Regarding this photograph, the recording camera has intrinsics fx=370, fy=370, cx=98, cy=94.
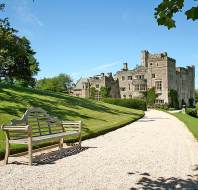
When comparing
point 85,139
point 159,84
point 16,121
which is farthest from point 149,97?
point 16,121

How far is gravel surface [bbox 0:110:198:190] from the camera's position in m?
7.02

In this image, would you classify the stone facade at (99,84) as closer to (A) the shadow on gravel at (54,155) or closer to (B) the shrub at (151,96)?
(B) the shrub at (151,96)

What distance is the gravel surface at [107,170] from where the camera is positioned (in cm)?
Answer: 702

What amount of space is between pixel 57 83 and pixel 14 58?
5762cm

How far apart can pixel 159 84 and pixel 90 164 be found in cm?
6599

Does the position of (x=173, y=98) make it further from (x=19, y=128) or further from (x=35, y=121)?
(x=19, y=128)

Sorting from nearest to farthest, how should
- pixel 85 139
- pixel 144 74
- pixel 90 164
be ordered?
pixel 90 164, pixel 85 139, pixel 144 74

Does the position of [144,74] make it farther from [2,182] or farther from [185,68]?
[2,182]

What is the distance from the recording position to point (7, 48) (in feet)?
113

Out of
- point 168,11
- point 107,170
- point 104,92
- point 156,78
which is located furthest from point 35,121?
point 104,92

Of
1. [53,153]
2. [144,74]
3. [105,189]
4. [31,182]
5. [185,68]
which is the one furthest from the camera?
[185,68]

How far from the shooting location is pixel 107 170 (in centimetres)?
832

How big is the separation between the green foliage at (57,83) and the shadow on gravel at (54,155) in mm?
85678

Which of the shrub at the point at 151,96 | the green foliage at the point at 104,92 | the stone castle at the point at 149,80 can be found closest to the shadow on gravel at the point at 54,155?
the shrub at the point at 151,96
